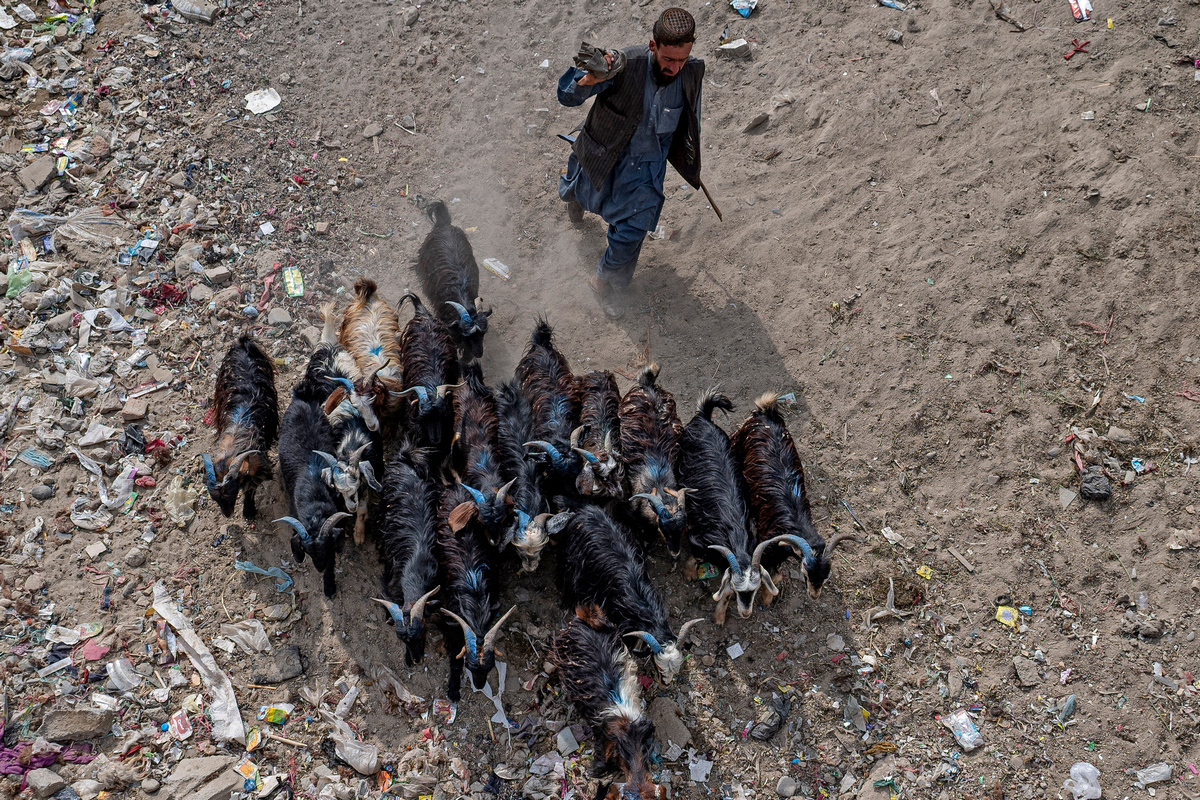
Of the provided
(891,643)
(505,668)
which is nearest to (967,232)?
(891,643)

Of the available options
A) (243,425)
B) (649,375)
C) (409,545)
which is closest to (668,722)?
(409,545)

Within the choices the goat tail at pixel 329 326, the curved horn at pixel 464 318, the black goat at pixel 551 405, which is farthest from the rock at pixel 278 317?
the black goat at pixel 551 405

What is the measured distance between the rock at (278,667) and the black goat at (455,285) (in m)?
2.99

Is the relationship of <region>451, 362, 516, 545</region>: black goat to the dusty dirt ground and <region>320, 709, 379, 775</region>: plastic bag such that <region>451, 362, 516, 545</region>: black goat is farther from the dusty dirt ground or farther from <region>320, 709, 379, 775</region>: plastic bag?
<region>320, 709, 379, 775</region>: plastic bag

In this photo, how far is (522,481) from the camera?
20.5 ft

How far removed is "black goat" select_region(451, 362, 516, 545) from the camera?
5918 mm

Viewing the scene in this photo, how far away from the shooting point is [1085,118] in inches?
308

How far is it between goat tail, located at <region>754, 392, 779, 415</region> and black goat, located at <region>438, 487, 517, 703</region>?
8.43ft

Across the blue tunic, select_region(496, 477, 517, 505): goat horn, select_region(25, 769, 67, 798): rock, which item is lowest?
select_region(25, 769, 67, 798): rock

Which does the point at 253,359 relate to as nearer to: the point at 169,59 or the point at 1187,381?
the point at 169,59

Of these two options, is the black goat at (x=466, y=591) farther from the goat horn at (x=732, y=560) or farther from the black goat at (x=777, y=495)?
the black goat at (x=777, y=495)

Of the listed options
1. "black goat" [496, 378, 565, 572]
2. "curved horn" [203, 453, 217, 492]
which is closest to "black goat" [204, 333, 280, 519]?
"curved horn" [203, 453, 217, 492]

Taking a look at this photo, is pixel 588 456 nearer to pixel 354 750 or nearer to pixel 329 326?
pixel 354 750

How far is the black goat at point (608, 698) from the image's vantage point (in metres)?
5.17
